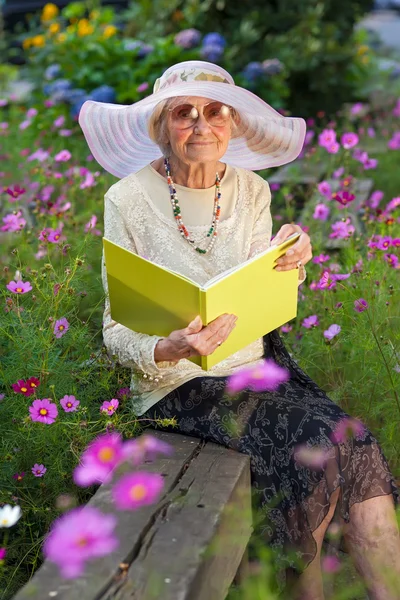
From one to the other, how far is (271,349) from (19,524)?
2.72 feet

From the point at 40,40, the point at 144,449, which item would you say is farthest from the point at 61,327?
the point at 40,40

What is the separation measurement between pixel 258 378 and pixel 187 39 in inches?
151

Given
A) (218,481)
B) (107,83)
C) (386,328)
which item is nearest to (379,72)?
(107,83)

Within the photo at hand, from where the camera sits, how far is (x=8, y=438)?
92.9 inches

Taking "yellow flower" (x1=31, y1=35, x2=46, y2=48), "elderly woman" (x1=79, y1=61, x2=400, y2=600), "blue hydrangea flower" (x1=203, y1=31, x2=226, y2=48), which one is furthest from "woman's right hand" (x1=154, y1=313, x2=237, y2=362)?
"yellow flower" (x1=31, y1=35, x2=46, y2=48)

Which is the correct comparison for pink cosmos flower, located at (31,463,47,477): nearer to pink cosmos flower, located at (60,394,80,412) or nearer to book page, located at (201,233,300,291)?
pink cosmos flower, located at (60,394,80,412)

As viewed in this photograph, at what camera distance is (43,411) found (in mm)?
2203

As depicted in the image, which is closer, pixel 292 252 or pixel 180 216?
pixel 292 252

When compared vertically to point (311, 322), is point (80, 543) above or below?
above

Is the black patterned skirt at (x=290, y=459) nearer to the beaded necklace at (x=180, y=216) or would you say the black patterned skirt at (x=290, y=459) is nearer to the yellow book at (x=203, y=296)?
the yellow book at (x=203, y=296)

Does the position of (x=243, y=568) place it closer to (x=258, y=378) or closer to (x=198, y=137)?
(x=258, y=378)

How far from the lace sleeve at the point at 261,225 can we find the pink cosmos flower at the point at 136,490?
0.78m

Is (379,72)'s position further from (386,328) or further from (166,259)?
(166,259)

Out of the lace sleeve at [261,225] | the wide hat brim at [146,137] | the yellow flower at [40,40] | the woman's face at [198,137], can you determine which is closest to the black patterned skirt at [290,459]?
the lace sleeve at [261,225]
